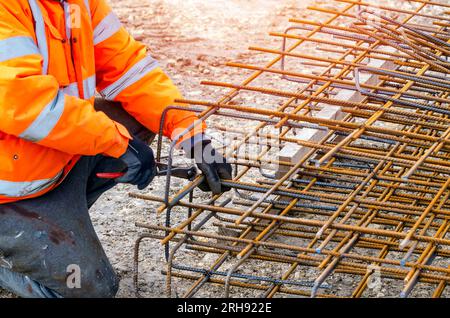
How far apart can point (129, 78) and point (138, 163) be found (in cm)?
64

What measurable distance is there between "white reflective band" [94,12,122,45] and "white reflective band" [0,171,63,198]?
0.80 m

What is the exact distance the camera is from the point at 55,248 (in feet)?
12.8

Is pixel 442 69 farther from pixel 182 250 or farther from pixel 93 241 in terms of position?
pixel 93 241

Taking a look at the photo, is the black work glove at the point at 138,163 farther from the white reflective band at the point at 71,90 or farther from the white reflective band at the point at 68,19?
the white reflective band at the point at 68,19

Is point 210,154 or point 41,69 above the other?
point 41,69

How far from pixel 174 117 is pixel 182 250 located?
80cm

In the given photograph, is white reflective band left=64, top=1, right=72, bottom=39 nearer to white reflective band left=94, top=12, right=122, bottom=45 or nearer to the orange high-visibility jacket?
the orange high-visibility jacket

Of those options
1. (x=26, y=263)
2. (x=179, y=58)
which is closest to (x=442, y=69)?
(x=26, y=263)

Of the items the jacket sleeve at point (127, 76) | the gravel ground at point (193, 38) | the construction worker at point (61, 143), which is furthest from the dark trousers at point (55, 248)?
the gravel ground at point (193, 38)

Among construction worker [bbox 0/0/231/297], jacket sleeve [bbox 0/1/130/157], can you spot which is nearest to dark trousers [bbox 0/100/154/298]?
construction worker [bbox 0/0/231/297]

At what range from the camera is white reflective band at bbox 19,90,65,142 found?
3633mm

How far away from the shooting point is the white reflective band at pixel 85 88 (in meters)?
4.01

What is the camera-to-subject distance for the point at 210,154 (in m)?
4.09
